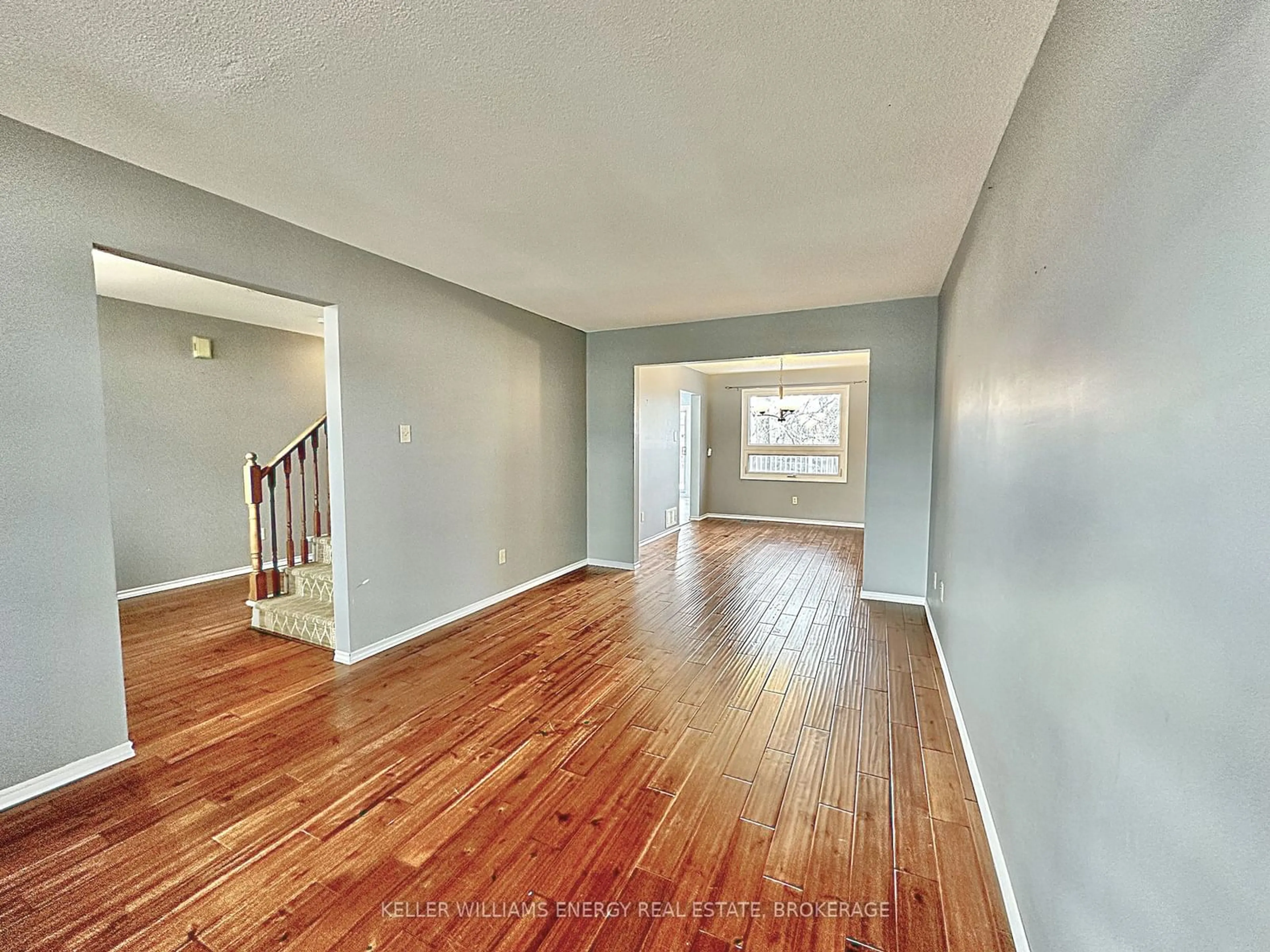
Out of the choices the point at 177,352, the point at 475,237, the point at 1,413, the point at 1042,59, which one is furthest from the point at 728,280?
the point at 177,352

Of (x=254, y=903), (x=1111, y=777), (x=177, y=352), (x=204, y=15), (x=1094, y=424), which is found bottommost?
(x=254, y=903)

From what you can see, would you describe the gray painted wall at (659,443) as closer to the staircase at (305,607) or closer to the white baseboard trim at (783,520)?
the white baseboard trim at (783,520)

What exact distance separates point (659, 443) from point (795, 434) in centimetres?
267

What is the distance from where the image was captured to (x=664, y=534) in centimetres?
712

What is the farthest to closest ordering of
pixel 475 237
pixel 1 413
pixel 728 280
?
pixel 728 280 → pixel 475 237 → pixel 1 413

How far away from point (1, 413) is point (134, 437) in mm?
3083

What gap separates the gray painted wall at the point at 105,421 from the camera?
1.86 meters

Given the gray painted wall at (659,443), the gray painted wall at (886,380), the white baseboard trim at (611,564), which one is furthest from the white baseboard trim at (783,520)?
the gray painted wall at (886,380)

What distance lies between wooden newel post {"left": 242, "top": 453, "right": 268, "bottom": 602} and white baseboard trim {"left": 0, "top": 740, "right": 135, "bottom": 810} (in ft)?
5.54

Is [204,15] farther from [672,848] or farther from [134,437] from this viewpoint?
[134,437]

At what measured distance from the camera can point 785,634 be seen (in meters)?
3.53

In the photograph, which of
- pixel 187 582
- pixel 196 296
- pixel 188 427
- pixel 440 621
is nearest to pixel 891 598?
pixel 440 621

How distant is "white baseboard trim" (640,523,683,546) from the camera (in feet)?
21.6

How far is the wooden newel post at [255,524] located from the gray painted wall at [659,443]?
135 inches
